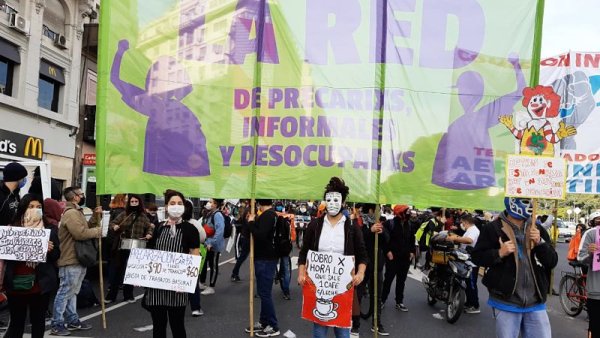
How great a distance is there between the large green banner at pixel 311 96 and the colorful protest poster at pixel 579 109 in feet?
10.7

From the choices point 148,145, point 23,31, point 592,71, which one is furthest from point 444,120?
point 23,31

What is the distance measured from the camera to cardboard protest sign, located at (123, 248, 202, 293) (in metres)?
4.53

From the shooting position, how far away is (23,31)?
1780 cm

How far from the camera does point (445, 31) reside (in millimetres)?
5535

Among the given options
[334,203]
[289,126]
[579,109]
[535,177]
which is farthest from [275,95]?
[579,109]

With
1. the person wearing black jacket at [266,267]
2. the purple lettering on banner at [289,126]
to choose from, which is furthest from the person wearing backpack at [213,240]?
the purple lettering on banner at [289,126]

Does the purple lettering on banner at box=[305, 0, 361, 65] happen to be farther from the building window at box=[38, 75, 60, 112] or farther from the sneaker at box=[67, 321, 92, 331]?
the building window at box=[38, 75, 60, 112]

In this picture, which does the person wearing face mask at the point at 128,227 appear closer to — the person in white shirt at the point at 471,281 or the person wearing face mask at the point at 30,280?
the person wearing face mask at the point at 30,280

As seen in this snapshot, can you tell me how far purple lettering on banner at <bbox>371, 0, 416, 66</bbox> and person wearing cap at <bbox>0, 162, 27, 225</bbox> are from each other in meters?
4.24

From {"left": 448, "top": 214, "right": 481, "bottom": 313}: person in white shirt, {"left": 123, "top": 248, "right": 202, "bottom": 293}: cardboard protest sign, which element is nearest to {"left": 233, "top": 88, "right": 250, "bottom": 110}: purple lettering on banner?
{"left": 123, "top": 248, "right": 202, "bottom": 293}: cardboard protest sign

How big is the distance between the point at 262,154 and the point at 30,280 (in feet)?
8.95

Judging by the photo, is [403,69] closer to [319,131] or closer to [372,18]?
[372,18]

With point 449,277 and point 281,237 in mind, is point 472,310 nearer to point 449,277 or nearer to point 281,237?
point 449,277

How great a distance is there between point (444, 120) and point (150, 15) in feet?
12.2
